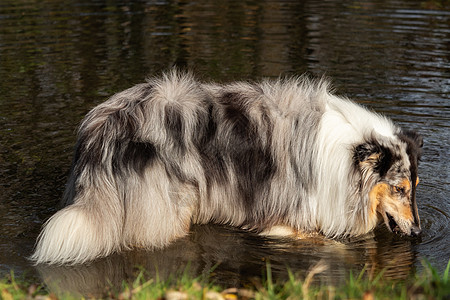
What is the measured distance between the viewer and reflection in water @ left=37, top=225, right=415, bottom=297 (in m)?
4.77

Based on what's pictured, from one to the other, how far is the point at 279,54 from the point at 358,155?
22.1 ft

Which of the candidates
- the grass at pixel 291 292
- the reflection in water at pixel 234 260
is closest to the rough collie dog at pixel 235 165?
the reflection in water at pixel 234 260

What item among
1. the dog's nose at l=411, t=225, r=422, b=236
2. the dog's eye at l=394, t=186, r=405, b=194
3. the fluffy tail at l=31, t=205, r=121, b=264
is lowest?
the dog's nose at l=411, t=225, r=422, b=236

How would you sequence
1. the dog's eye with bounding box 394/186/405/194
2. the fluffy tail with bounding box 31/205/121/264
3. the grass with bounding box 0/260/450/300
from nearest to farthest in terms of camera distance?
the grass with bounding box 0/260/450/300, the fluffy tail with bounding box 31/205/121/264, the dog's eye with bounding box 394/186/405/194

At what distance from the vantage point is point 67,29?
14.0m

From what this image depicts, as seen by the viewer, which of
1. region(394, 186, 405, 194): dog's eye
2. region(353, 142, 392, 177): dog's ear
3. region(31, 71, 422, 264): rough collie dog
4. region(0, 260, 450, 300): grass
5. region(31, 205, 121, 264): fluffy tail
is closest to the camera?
region(0, 260, 450, 300): grass

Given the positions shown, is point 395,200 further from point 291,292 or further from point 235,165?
point 291,292

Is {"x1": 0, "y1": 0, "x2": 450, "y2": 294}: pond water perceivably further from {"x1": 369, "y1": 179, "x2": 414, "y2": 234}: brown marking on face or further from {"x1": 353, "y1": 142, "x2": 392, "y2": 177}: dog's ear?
{"x1": 353, "y1": 142, "x2": 392, "y2": 177}: dog's ear

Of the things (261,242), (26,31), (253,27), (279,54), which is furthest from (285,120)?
(26,31)

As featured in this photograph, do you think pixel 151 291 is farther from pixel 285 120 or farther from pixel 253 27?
pixel 253 27

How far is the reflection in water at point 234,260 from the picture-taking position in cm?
477

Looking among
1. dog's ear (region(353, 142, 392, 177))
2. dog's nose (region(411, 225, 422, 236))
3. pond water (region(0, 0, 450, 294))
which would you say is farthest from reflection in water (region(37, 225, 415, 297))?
dog's ear (region(353, 142, 392, 177))

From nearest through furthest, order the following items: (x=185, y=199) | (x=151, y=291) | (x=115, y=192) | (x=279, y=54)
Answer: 1. (x=151, y=291)
2. (x=115, y=192)
3. (x=185, y=199)
4. (x=279, y=54)

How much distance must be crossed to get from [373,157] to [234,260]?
148 cm
